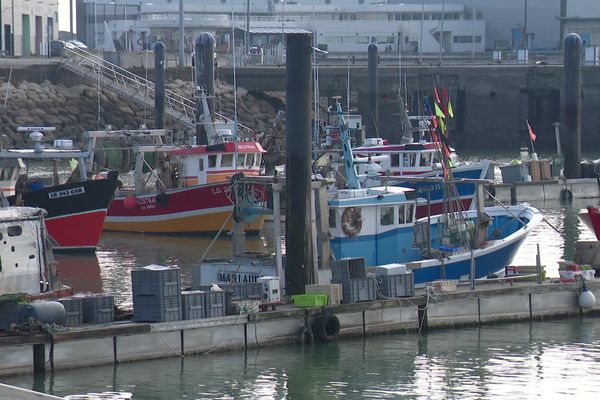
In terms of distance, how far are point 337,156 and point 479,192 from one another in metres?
14.4

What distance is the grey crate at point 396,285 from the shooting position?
24.4 meters

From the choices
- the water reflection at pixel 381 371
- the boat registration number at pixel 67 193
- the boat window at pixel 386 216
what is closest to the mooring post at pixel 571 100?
the boat registration number at pixel 67 193

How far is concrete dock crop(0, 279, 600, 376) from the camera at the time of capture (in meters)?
21.1

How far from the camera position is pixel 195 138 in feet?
145

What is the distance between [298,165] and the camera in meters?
23.8

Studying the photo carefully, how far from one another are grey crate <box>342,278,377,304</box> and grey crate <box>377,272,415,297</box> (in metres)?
0.19

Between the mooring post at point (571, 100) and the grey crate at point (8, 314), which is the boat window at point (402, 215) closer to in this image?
the grey crate at point (8, 314)

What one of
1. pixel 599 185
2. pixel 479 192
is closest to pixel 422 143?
pixel 599 185

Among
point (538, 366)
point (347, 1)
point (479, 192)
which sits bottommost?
point (538, 366)

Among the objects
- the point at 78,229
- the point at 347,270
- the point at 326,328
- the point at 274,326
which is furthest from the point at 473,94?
the point at 274,326

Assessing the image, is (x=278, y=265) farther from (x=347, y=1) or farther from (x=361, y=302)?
(x=347, y=1)

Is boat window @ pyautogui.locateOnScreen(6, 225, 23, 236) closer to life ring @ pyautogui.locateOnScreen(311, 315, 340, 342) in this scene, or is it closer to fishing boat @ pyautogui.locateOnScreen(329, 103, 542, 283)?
life ring @ pyautogui.locateOnScreen(311, 315, 340, 342)

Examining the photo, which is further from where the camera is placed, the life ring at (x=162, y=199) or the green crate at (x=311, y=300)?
the life ring at (x=162, y=199)

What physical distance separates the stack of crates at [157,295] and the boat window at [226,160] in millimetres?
18526
